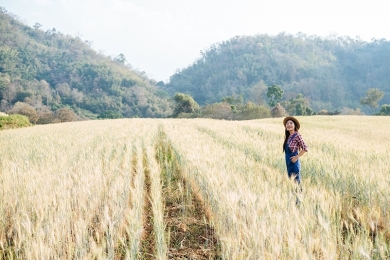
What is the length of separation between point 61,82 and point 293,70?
99750 mm

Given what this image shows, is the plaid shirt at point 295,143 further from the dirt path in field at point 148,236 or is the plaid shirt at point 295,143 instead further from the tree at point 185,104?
the tree at point 185,104

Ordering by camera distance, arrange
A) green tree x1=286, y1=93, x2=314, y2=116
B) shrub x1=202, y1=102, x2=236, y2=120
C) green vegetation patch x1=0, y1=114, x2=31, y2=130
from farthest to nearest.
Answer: green tree x1=286, y1=93, x2=314, y2=116 < shrub x1=202, y1=102, x2=236, y2=120 < green vegetation patch x1=0, y1=114, x2=31, y2=130

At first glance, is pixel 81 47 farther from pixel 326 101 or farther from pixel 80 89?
pixel 326 101

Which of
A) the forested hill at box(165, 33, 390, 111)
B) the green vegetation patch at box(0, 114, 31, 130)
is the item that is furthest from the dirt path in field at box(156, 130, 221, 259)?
the forested hill at box(165, 33, 390, 111)

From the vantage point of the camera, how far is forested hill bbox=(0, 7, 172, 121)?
86619 mm

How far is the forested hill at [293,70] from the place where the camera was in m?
119

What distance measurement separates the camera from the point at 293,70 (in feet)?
458

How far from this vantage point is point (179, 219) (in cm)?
414

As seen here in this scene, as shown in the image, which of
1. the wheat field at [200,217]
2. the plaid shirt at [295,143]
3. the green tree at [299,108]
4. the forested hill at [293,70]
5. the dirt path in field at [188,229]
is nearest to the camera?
the wheat field at [200,217]

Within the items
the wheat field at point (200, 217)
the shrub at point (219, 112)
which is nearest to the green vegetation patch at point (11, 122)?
the wheat field at point (200, 217)

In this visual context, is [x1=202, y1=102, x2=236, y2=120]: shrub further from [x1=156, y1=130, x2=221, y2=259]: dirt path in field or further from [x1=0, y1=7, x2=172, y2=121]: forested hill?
[x1=156, y1=130, x2=221, y2=259]: dirt path in field

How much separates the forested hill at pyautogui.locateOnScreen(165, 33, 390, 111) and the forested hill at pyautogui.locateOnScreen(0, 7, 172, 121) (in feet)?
91.6

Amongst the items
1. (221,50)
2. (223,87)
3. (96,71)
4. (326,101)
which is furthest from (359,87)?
(96,71)

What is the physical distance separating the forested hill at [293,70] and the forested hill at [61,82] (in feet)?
91.6
